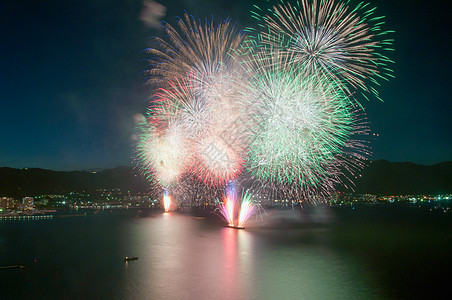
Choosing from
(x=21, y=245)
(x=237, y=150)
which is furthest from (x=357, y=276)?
(x=21, y=245)

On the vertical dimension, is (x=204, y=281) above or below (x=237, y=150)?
below

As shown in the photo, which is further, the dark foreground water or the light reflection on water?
the dark foreground water

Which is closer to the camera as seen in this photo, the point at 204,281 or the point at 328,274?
the point at 204,281

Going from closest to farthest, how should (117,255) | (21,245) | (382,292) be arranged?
(382,292) → (117,255) → (21,245)

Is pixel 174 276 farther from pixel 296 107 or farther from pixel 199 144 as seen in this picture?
pixel 296 107

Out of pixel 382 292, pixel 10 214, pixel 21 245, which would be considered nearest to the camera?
pixel 382 292

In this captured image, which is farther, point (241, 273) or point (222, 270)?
point (222, 270)

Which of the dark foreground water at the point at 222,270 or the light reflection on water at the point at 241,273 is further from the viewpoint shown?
the dark foreground water at the point at 222,270

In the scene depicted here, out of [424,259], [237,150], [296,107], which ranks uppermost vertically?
[296,107]
